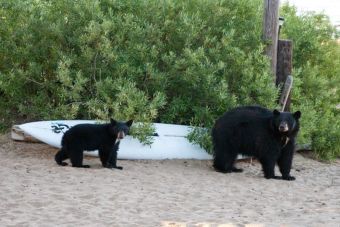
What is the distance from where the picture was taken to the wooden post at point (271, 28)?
12328 mm

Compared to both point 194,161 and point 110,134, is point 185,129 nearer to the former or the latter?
point 194,161

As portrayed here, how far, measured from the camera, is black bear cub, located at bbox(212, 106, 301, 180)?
32.8 feet

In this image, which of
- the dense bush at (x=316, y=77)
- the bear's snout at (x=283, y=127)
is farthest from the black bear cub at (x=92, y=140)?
the dense bush at (x=316, y=77)

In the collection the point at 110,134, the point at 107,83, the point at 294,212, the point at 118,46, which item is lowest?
the point at 294,212

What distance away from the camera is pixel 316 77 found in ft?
46.2

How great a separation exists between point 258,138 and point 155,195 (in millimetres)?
2794

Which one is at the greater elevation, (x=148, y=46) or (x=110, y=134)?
(x=148, y=46)

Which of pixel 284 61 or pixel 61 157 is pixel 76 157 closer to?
pixel 61 157

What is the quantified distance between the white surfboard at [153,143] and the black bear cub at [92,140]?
46.7 inches

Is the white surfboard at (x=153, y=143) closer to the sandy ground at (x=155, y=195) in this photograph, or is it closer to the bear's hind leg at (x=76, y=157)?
the sandy ground at (x=155, y=195)

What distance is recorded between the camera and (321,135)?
13461 mm

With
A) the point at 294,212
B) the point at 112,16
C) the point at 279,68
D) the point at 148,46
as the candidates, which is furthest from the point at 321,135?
the point at 294,212

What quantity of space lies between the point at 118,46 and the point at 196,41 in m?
1.69

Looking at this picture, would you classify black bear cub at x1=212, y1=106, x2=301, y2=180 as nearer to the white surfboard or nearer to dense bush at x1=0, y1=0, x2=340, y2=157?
dense bush at x1=0, y1=0, x2=340, y2=157
